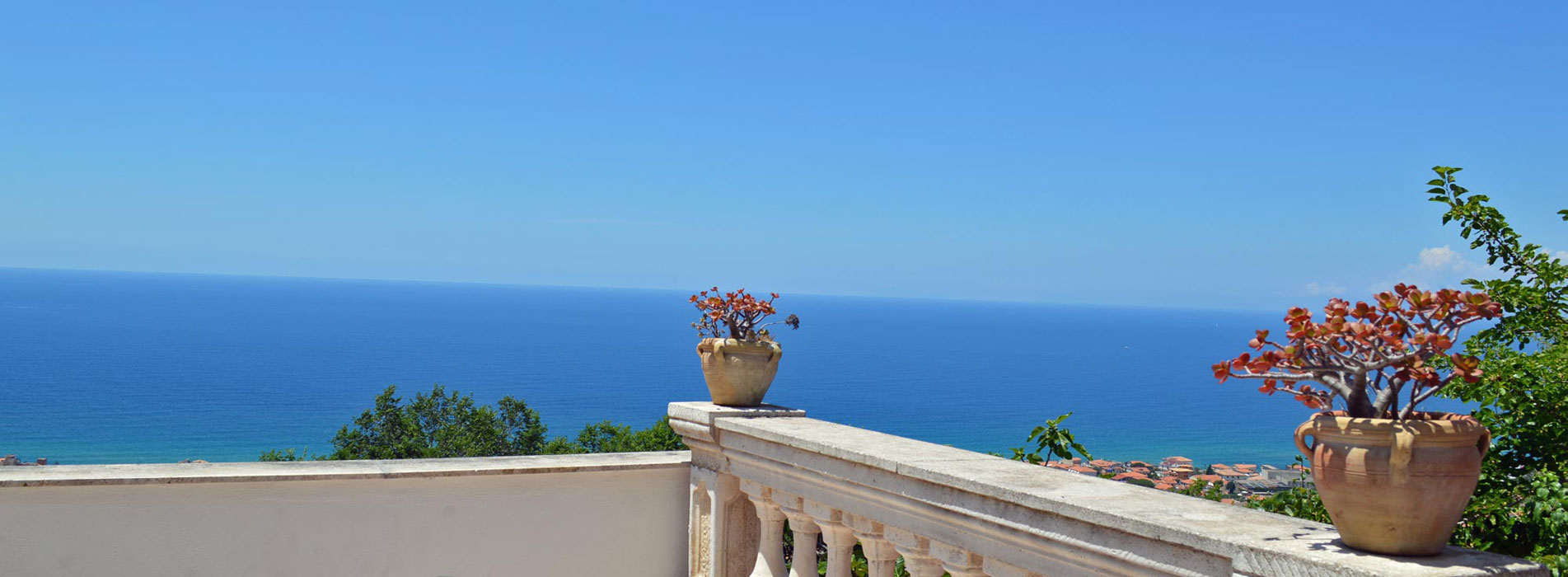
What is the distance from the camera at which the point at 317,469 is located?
409 centimetres

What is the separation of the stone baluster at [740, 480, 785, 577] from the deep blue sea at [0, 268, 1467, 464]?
57.5 m

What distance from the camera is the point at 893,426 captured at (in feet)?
228

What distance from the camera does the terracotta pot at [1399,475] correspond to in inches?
71.7

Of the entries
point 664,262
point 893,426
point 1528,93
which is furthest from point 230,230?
point 1528,93

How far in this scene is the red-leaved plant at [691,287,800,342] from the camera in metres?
4.32

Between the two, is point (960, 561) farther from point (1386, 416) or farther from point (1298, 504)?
point (1298, 504)

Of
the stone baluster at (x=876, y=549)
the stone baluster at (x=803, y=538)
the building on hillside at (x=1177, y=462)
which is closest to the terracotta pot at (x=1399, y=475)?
the stone baluster at (x=876, y=549)

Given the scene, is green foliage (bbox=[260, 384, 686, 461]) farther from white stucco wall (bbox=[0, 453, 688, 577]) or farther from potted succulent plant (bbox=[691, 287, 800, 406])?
potted succulent plant (bbox=[691, 287, 800, 406])

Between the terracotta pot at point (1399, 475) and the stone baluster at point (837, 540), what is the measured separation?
1713 mm

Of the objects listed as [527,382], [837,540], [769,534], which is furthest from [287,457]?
[527,382]

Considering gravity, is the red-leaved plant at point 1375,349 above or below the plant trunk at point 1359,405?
above

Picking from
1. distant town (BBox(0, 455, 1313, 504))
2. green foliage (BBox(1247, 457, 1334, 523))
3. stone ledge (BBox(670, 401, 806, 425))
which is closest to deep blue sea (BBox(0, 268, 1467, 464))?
distant town (BBox(0, 455, 1313, 504))

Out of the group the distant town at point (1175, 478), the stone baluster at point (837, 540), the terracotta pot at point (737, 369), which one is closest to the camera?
the stone baluster at point (837, 540)

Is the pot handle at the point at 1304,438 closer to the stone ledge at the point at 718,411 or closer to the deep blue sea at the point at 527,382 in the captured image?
the stone ledge at the point at 718,411
